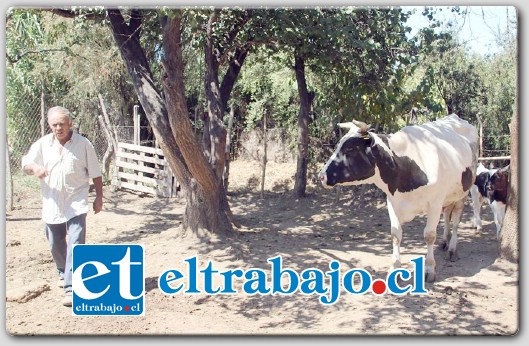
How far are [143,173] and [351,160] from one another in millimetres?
6943

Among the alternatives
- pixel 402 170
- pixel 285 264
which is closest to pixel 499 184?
pixel 402 170

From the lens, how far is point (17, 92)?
8.86 metres

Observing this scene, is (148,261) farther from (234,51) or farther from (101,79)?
(101,79)

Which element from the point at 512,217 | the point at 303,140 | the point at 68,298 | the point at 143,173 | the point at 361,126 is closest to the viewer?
the point at 68,298

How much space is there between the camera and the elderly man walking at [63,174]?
200 inches

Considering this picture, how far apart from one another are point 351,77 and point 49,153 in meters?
3.98

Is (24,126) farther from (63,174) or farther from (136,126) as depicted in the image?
(63,174)

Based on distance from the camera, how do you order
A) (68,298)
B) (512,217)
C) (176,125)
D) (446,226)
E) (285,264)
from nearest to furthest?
(68,298)
(512,217)
(285,264)
(176,125)
(446,226)

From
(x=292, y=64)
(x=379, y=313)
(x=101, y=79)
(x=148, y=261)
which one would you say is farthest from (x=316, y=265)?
(x=101, y=79)

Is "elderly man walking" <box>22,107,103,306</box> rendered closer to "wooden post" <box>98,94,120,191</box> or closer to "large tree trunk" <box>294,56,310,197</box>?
"wooden post" <box>98,94,120,191</box>

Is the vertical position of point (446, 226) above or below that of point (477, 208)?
below

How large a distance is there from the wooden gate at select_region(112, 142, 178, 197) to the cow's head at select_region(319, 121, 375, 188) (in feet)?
19.7

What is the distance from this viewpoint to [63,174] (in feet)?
16.8

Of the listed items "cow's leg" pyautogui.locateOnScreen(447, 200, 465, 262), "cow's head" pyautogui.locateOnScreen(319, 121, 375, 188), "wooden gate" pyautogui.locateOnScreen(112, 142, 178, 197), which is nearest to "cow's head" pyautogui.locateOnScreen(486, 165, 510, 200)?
"cow's leg" pyautogui.locateOnScreen(447, 200, 465, 262)
